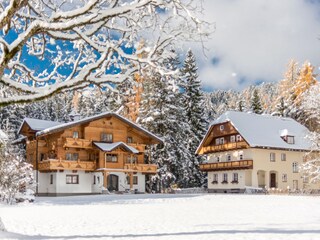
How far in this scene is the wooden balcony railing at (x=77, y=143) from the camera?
145 ft

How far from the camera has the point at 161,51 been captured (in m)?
11.3

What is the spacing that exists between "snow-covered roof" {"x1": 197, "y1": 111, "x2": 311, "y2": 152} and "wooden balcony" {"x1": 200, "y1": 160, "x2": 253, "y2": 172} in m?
2.38

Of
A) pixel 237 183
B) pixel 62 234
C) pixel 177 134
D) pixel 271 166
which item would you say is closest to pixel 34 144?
pixel 177 134

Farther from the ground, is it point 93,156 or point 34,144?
point 34,144

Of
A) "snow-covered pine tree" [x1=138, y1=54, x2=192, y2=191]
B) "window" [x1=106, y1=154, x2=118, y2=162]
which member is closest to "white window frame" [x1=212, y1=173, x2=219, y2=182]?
"snow-covered pine tree" [x1=138, y1=54, x2=192, y2=191]

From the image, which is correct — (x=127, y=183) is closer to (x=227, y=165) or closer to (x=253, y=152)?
(x=227, y=165)

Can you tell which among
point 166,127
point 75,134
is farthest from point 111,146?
point 166,127

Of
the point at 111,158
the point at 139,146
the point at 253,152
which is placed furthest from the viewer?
the point at 253,152

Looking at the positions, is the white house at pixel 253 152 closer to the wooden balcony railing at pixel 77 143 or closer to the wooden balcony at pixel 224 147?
the wooden balcony at pixel 224 147

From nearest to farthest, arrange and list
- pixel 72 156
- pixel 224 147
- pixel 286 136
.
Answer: pixel 72 156
pixel 286 136
pixel 224 147

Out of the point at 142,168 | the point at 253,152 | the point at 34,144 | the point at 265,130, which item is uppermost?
the point at 265,130

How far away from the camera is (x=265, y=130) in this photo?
5562 centimetres

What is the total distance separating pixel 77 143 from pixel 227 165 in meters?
18.8

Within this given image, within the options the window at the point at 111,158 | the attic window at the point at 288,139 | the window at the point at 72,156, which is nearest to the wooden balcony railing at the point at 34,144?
the window at the point at 72,156
